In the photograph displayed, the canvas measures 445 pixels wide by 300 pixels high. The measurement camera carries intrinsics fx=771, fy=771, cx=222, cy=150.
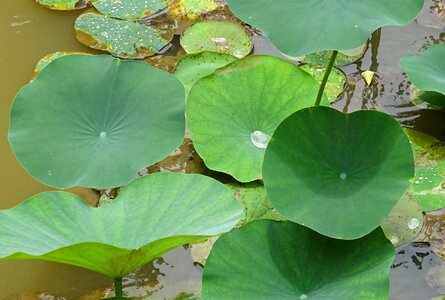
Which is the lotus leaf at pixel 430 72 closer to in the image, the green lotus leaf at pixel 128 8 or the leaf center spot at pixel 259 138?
the leaf center spot at pixel 259 138

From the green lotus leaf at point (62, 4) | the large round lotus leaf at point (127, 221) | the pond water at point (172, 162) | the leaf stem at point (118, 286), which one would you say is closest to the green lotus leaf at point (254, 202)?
the pond water at point (172, 162)

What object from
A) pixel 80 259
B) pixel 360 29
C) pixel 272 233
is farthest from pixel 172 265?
pixel 360 29

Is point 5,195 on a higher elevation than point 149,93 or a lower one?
lower

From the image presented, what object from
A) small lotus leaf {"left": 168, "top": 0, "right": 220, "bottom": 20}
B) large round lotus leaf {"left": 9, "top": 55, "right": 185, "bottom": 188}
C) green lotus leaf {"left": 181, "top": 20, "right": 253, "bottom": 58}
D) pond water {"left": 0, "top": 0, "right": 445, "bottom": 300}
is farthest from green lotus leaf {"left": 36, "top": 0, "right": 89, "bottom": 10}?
large round lotus leaf {"left": 9, "top": 55, "right": 185, "bottom": 188}

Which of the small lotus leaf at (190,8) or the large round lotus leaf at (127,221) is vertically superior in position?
the large round lotus leaf at (127,221)

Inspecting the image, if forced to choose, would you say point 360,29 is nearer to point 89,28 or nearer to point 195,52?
point 195,52

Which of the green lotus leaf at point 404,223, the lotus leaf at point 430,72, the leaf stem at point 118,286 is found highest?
the lotus leaf at point 430,72
